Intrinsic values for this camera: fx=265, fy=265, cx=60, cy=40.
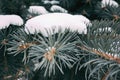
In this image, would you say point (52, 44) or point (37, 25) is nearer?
point (52, 44)

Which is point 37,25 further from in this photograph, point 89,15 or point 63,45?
point 89,15

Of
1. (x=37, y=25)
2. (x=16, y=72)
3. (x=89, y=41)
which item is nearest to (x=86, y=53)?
(x=89, y=41)

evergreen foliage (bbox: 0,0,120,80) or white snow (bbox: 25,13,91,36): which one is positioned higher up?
white snow (bbox: 25,13,91,36)

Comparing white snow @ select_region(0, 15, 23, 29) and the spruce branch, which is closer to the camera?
the spruce branch

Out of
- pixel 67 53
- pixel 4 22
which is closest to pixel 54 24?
pixel 67 53

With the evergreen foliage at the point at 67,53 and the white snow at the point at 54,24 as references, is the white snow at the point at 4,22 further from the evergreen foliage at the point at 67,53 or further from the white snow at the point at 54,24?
the white snow at the point at 54,24

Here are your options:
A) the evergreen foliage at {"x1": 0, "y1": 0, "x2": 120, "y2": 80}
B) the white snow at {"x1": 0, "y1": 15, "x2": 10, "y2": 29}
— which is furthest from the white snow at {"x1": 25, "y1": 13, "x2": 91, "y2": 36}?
the white snow at {"x1": 0, "y1": 15, "x2": 10, "y2": 29}

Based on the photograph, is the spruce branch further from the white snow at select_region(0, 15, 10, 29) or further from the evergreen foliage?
the white snow at select_region(0, 15, 10, 29)

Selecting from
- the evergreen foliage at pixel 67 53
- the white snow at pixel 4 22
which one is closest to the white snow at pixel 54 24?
the evergreen foliage at pixel 67 53

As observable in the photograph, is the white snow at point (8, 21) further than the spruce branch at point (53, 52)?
Yes

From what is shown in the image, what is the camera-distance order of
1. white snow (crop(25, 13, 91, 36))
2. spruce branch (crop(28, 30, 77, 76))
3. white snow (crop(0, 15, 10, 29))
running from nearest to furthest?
1. spruce branch (crop(28, 30, 77, 76))
2. white snow (crop(25, 13, 91, 36))
3. white snow (crop(0, 15, 10, 29))

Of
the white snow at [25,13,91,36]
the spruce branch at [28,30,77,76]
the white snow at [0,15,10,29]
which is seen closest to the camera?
the spruce branch at [28,30,77,76]
